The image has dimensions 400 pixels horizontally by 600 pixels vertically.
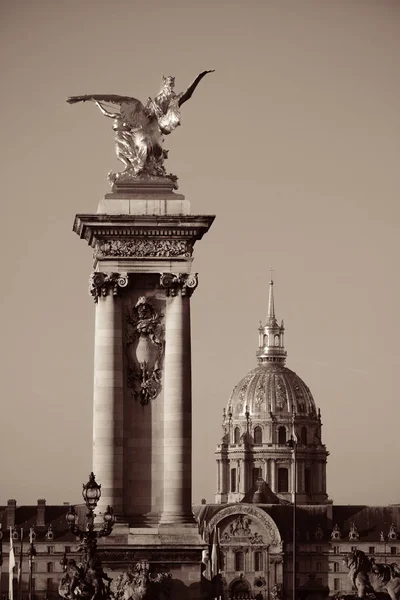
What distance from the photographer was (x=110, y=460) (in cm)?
5194

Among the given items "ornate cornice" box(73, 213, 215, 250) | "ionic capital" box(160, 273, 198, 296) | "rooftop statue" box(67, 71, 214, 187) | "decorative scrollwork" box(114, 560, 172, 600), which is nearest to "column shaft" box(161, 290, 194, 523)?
"ionic capital" box(160, 273, 198, 296)

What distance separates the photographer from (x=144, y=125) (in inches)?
2117

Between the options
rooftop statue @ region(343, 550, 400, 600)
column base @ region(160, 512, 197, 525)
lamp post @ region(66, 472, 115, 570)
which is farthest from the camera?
column base @ region(160, 512, 197, 525)

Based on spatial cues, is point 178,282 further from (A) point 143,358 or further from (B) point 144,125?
(B) point 144,125

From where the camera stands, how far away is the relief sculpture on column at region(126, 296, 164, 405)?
172 feet

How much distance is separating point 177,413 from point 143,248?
4.11 meters

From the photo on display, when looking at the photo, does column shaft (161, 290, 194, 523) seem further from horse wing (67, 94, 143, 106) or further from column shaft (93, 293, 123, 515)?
horse wing (67, 94, 143, 106)

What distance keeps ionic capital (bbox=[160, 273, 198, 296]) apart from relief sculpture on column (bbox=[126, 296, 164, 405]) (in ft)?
2.09

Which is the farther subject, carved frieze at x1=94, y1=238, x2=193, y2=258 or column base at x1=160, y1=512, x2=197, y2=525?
carved frieze at x1=94, y1=238, x2=193, y2=258

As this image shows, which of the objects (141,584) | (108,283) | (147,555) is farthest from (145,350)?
(141,584)

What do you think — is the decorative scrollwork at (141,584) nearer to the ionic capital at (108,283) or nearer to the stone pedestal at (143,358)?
the stone pedestal at (143,358)

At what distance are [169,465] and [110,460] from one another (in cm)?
143

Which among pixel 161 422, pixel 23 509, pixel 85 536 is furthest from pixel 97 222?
pixel 23 509

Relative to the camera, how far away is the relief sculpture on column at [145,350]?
52.5m
